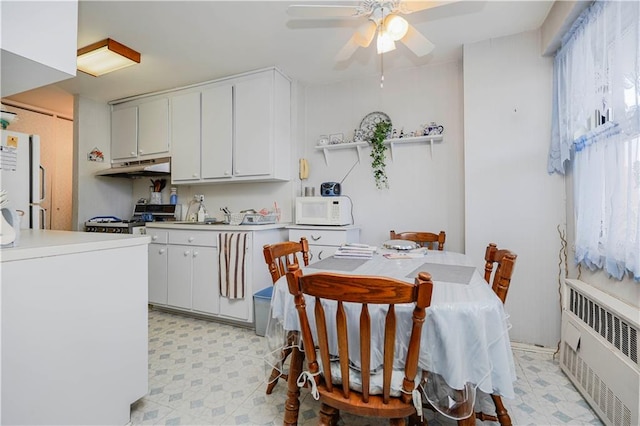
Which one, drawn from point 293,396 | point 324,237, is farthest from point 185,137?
point 293,396

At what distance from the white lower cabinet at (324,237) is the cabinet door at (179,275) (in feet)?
3.60

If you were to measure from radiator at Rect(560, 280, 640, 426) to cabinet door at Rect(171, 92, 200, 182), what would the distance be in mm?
3416

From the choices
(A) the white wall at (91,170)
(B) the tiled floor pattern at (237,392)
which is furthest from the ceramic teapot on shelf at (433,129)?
(A) the white wall at (91,170)

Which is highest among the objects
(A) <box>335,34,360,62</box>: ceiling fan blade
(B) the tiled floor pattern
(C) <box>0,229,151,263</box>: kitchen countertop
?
(A) <box>335,34,360,62</box>: ceiling fan blade

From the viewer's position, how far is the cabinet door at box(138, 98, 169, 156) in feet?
11.1

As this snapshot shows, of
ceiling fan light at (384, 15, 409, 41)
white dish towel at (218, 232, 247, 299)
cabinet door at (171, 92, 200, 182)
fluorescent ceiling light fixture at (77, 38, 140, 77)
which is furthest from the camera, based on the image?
cabinet door at (171, 92, 200, 182)

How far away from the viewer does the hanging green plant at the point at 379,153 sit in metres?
2.86

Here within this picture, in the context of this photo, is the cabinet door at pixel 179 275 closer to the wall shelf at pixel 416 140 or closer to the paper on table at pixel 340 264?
the paper on table at pixel 340 264

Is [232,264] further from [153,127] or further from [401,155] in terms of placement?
[153,127]

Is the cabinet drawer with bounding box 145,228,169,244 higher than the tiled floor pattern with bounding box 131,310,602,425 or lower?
higher

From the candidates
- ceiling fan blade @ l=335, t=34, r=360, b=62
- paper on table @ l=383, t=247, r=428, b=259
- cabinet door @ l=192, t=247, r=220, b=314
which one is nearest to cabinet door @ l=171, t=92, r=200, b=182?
cabinet door @ l=192, t=247, r=220, b=314

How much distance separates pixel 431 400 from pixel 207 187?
3281 mm

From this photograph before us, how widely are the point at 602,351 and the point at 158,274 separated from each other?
3.45m

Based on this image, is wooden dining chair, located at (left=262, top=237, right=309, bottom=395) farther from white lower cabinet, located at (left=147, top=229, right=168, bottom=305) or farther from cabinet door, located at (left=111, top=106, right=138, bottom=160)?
cabinet door, located at (left=111, top=106, right=138, bottom=160)
